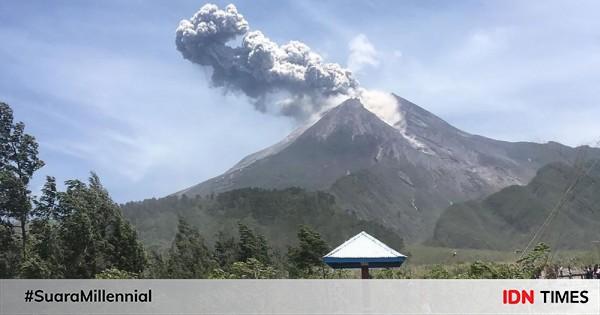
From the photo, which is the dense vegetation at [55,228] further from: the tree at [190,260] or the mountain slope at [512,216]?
the mountain slope at [512,216]

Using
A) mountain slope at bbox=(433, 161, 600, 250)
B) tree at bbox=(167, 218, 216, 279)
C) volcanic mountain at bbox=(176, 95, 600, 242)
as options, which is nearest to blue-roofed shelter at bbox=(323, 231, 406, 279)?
tree at bbox=(167, 218, 216, 279)

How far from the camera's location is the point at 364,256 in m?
13.7

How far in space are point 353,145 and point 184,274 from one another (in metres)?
175

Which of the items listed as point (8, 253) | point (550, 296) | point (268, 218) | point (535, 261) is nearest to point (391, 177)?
Result: point (268, 218)

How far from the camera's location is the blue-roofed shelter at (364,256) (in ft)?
45.0

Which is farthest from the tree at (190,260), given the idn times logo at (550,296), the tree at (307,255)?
the idn times logo at (550,296)

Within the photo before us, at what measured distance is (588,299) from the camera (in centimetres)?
1380

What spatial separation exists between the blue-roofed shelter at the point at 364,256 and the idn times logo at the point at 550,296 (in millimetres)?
2338

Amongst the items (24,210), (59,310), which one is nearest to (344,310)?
(59,310)

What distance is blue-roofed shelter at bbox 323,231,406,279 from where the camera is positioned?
13719mm

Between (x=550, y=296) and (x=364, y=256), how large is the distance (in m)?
3.64

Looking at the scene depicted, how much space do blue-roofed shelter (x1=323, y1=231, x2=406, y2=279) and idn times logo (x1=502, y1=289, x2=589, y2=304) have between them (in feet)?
7.67

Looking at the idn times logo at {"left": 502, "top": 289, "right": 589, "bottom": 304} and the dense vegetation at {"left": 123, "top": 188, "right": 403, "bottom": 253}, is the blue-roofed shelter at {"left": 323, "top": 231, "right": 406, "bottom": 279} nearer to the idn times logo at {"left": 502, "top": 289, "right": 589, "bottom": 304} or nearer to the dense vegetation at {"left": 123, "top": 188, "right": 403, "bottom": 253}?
the idn times logo at {"left": 502, "top": 289, "right": 589, "bottom": 304}

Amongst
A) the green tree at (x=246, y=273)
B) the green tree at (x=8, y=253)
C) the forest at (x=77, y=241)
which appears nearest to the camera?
the green tree at (x=246, y=273)
